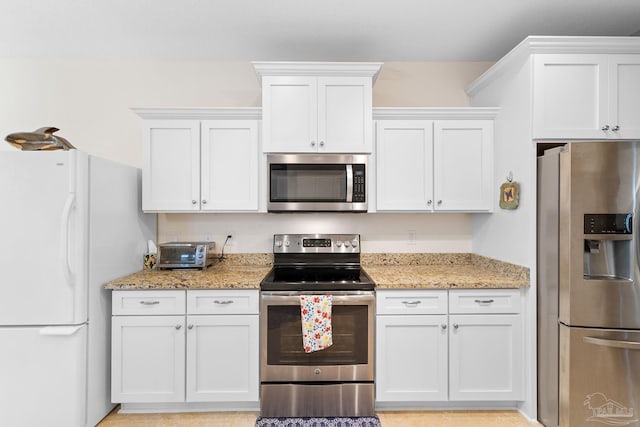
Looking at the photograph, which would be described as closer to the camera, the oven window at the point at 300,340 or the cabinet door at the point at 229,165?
the oven window at the point at 300,340

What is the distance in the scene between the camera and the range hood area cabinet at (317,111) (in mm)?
2551

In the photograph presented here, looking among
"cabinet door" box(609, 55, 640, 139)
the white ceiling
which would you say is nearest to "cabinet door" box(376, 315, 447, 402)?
Answer: "cabinet door" box(609, 55, 640, 139)

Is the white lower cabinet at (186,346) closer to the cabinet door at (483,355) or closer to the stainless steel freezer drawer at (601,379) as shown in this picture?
the cabinet door at (483,355)

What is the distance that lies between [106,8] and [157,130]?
826 mm

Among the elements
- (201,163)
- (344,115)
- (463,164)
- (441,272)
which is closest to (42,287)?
(201,163)

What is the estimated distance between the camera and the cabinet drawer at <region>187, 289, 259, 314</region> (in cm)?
231

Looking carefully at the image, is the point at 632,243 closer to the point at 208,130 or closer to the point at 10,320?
the point at 208,130

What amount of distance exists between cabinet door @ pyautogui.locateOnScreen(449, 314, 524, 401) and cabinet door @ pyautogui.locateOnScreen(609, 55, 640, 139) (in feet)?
4.73

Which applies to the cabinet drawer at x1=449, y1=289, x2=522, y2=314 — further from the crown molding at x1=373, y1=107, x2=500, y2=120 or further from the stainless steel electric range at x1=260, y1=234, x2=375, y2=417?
the crown molding at x1=373, y1=107, x2=500, y2=120

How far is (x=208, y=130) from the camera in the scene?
2652 mm

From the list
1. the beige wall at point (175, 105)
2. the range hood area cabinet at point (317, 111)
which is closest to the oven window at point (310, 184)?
the range hood area cabinet at point (317, 111)

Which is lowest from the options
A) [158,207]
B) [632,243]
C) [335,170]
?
[632,243]

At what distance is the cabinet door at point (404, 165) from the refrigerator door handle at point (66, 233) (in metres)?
2.06

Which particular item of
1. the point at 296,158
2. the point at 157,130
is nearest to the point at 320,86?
the point at 296,158
